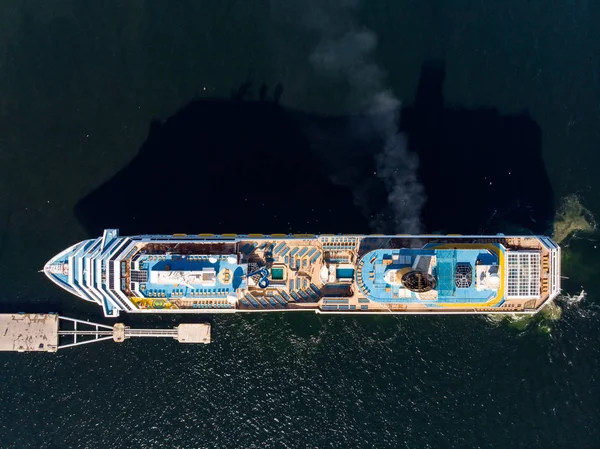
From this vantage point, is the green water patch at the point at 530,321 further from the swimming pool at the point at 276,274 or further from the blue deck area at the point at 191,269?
the blue deck area at the point at 191,269

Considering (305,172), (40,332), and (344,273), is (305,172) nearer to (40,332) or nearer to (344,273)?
(344,273)

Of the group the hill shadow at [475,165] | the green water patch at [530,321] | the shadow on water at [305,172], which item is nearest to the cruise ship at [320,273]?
the green water patch at [530,321]

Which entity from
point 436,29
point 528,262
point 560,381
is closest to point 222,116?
point 436,29

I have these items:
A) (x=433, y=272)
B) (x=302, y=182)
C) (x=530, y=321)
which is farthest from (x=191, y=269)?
(x=530, y=321)

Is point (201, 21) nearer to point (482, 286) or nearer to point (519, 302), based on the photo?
point (482, 286)

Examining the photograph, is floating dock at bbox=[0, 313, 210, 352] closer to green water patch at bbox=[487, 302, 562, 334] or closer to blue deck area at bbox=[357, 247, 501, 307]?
blue deck area at bbox=[357, 247, 501, 307]
